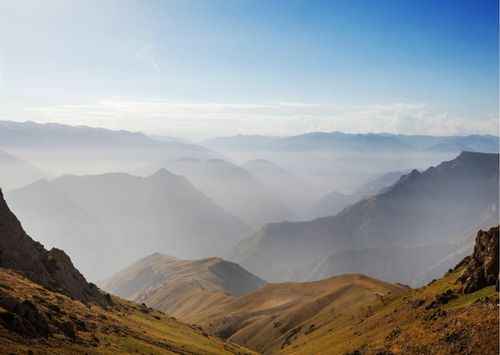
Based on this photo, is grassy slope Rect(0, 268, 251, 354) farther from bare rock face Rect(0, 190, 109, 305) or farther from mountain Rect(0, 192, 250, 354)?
bare rock face Rect(0, 190, 109, 305)

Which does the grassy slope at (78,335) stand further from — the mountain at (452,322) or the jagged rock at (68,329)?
the mountain at (452,322)

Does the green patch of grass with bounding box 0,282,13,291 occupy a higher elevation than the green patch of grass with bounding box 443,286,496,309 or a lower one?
higher

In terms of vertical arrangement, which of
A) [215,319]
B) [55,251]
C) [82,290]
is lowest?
[215,319]

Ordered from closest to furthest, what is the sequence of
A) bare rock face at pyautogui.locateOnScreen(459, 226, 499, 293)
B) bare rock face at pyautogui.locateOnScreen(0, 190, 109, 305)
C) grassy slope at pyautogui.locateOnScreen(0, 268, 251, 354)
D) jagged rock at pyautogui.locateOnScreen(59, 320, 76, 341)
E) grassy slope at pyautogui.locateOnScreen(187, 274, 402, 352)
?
1. grassy slope at pyautogui.locateOnScreen(0, 268, 251, 354)
2. jagged rock at pyautogui.locateOnScreen(59, 320, 76, 341)
3. bare rock face at pyautogui.locateOnScreen(459, 226, 499, 293)
4. bare rock face at pyautogui.locateOnScreen(0, 190, 109, 305)
5. grassy slope at pyautogui.locateOnScreen(187, 274, 402, 352)

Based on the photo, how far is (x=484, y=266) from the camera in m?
53.7

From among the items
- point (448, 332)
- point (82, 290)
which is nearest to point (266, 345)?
point (82, 290)

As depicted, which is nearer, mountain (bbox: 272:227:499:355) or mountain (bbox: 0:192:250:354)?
mountain (bbox: 0:192:250:354)

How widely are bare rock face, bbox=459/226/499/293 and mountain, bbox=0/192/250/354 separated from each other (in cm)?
Result: 4383

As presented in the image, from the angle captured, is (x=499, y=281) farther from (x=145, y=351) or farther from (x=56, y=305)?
(x=56, y=305)

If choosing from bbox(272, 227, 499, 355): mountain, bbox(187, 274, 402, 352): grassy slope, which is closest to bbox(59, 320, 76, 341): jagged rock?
bbox(272, 227, 499, 355): mountain

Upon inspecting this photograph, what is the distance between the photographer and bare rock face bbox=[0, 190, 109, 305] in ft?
208

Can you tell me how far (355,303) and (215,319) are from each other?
72.3 m

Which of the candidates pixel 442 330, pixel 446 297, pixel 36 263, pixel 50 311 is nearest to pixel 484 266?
pixel 446 297

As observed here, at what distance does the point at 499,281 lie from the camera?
154ft
